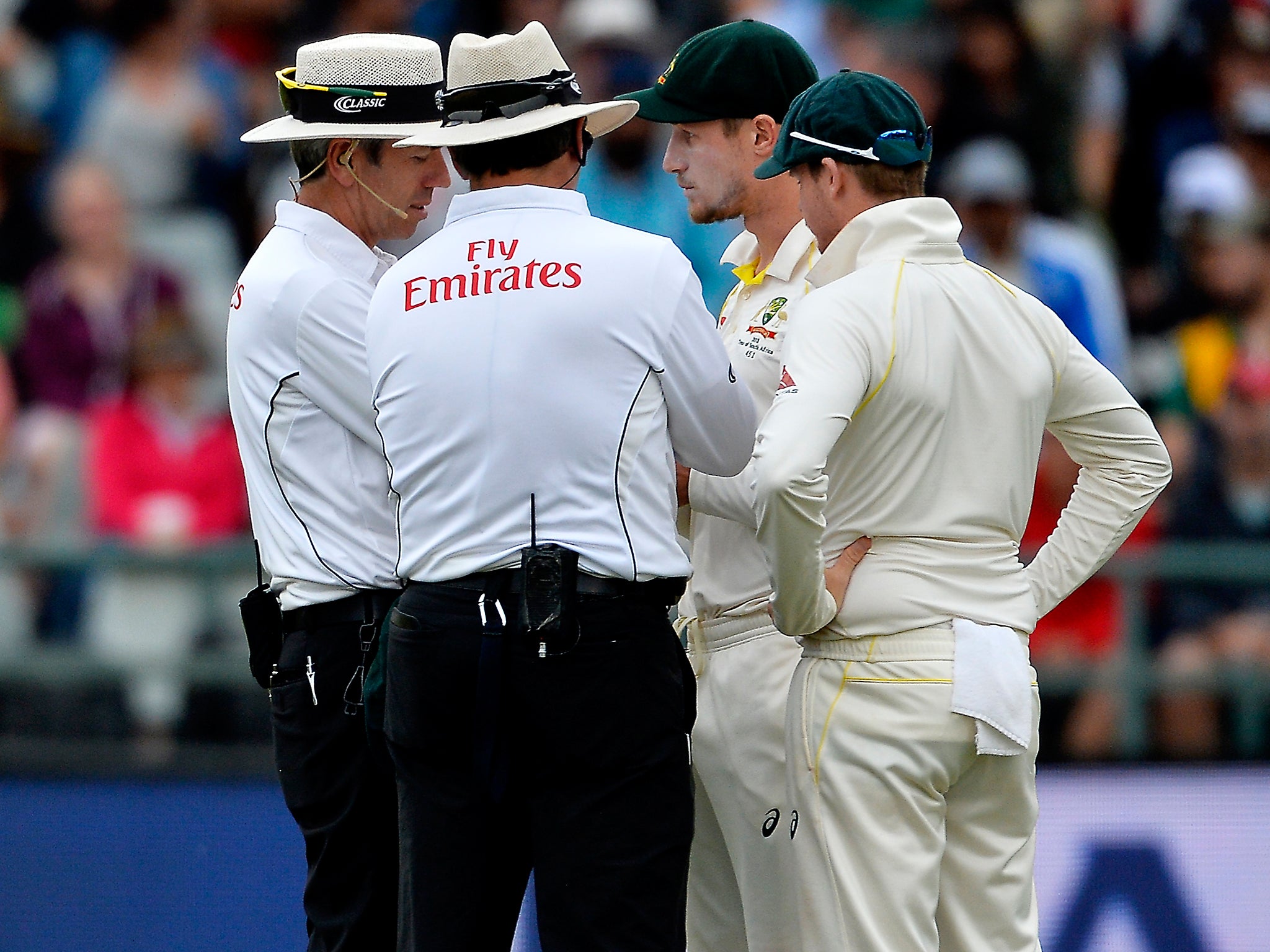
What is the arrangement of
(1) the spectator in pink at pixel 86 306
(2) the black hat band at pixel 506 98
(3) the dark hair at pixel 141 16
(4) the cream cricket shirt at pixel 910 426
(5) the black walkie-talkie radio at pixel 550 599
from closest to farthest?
(5) the black walkie-talkie radio at pixel 550 599
(4) the cream cricket shirt at pixel 910 426
(2) the black hat band at pixel 506 98
(1) the spectator in pink at pixel 86 306
(3) the dark hair at pixel 141 16

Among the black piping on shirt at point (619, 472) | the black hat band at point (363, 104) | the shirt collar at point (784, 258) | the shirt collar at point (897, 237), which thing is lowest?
the black piping on shirt at point (619, 472)

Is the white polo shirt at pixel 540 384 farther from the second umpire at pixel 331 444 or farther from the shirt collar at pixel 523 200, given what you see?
the second umpire at pixel 331 444

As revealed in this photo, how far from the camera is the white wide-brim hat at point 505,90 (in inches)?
131

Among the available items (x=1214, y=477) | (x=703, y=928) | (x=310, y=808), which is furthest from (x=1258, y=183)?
(x=310, y=808)

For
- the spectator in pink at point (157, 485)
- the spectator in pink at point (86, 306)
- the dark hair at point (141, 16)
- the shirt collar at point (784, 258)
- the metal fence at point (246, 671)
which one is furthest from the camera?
the dark hair at point (141, 16)

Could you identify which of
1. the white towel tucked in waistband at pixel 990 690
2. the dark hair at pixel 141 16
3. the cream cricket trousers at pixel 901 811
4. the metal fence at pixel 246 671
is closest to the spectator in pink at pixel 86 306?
the dark hair at pixel 141 16

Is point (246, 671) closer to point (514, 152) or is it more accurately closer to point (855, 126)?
point (514, 152)

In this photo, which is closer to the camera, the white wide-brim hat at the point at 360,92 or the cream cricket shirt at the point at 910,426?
the cream cricket shirt at the point at 910,426

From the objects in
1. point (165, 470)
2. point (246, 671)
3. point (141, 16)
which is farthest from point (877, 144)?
point (141, 16)

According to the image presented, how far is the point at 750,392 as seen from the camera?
3705 mm

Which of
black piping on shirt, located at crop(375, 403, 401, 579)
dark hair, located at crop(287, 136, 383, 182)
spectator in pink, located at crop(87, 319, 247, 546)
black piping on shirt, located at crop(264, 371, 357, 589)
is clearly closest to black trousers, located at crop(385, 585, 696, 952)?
black piping on shirt, located at crop(375, 403, 401, 579)

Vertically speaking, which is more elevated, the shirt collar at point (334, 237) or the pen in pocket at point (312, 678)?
the shirt collar at point (334, 237)

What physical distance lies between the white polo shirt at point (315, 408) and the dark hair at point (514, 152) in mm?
426

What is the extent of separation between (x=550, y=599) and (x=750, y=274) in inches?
44.8
